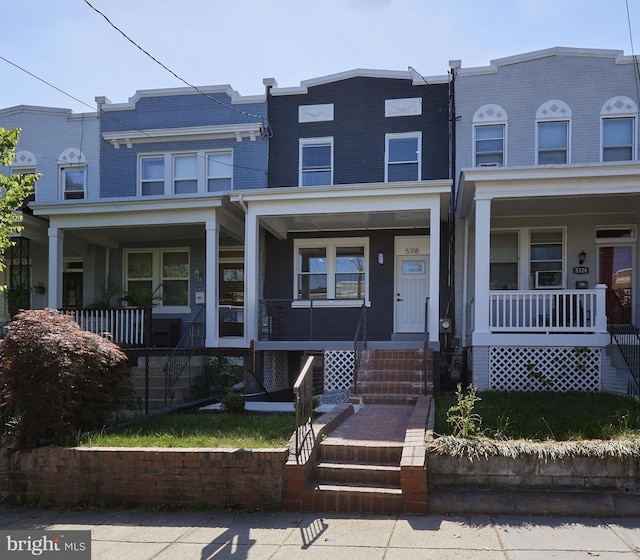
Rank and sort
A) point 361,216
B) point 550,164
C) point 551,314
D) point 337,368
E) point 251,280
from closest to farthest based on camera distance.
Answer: point 551,314 → point 337,368 → point 550,164 → point 251,280 → point 361,216

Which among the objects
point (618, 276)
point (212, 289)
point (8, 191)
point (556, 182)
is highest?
point (556, 182)

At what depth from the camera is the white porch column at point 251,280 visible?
1252cm

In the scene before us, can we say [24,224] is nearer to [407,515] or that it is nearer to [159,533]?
[159,533]

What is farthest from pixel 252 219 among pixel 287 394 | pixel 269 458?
pixel 269 458

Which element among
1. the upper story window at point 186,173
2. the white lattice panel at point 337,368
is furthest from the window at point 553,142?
the upper story window at point 186,173

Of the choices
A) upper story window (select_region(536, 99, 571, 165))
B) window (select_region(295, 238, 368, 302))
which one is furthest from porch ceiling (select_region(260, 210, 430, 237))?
upper story window (select_region(536, 99, 571, 165))

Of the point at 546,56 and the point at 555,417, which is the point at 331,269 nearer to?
the point at 546,56

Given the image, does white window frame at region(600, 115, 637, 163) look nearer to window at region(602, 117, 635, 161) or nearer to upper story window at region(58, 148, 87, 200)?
window at region(602, 117, 635, 161)

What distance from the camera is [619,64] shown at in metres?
13.1

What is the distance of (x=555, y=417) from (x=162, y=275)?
36.8 ft

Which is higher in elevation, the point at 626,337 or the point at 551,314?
the point at 551,314

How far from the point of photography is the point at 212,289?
1281 cm

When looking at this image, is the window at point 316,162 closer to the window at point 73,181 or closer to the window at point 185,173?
the window at point 185,173

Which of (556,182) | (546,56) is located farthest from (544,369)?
(546,56)
